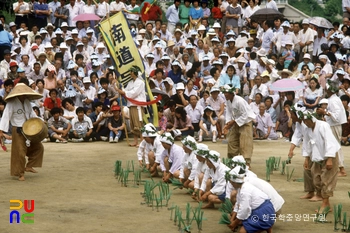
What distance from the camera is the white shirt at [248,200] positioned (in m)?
9.50

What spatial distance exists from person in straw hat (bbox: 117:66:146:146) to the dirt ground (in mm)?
531

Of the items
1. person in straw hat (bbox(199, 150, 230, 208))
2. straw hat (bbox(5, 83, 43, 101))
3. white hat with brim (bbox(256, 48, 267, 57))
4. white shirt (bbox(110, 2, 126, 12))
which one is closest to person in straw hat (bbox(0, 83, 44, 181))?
straw hat (bbox(5, 83, 43, 101))

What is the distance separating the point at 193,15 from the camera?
22734 mm

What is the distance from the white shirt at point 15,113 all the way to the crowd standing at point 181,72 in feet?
4.07

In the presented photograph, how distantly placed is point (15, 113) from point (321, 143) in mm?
5352

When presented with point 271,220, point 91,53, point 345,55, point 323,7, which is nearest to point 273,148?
point 345,55

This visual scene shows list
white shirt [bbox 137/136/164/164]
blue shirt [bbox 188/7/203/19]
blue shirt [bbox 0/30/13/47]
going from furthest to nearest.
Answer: blue shirt [bbox 188/7/203/19] < blue shirt [bbox 0/30/13/47] < white shirt [bbox 137/136/164/164]

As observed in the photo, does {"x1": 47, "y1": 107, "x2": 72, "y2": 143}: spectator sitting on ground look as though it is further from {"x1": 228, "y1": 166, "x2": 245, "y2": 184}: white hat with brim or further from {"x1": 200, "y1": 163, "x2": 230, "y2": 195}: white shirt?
{"x1": 228, "y1": 166, "x2": 245, "y2": 184}: white hat with brim

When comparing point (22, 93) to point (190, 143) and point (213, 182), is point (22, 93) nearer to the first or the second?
point (190, 143)

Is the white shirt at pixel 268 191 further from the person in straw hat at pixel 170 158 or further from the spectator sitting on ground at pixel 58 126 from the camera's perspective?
the spectator sitting on ground at pixel 58 126

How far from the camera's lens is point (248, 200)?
949 centimetres

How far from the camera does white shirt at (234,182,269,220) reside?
950cm

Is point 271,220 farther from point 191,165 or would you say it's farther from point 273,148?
point 273,148

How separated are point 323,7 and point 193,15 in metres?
18.0
